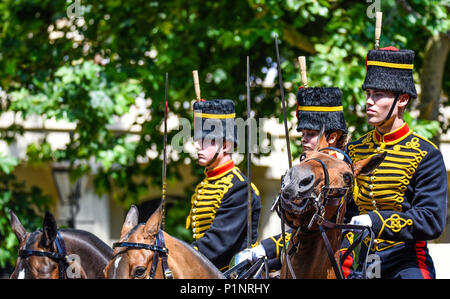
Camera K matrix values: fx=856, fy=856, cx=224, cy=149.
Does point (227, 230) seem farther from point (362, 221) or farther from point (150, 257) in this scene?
point (150, 257)

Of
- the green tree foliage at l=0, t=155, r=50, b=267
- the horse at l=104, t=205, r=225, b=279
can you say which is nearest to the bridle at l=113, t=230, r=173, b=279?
the horse at l=104, t=205, r=225, b=279

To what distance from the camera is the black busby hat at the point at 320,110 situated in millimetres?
4891

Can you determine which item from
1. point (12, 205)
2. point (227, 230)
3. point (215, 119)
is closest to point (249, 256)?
point (227, 230)

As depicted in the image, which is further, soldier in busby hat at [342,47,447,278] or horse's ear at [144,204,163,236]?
soldier in busby hat at [342,47,447,278]

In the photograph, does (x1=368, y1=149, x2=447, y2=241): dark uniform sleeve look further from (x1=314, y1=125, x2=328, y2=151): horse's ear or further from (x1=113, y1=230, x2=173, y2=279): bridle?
(x1=113, y1=230, x2=173, y2=279): bridle

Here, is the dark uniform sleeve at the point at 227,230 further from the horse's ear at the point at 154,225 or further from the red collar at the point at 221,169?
the horse's ear at the point at 154,225

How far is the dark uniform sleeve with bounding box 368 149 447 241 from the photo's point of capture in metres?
4.13

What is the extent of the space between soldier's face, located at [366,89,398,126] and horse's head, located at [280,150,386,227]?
512mm

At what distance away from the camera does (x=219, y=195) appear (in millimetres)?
5309

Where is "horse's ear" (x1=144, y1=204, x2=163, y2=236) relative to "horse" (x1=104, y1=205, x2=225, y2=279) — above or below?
above

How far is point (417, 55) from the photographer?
9586 mm

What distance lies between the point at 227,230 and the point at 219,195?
31 cm
